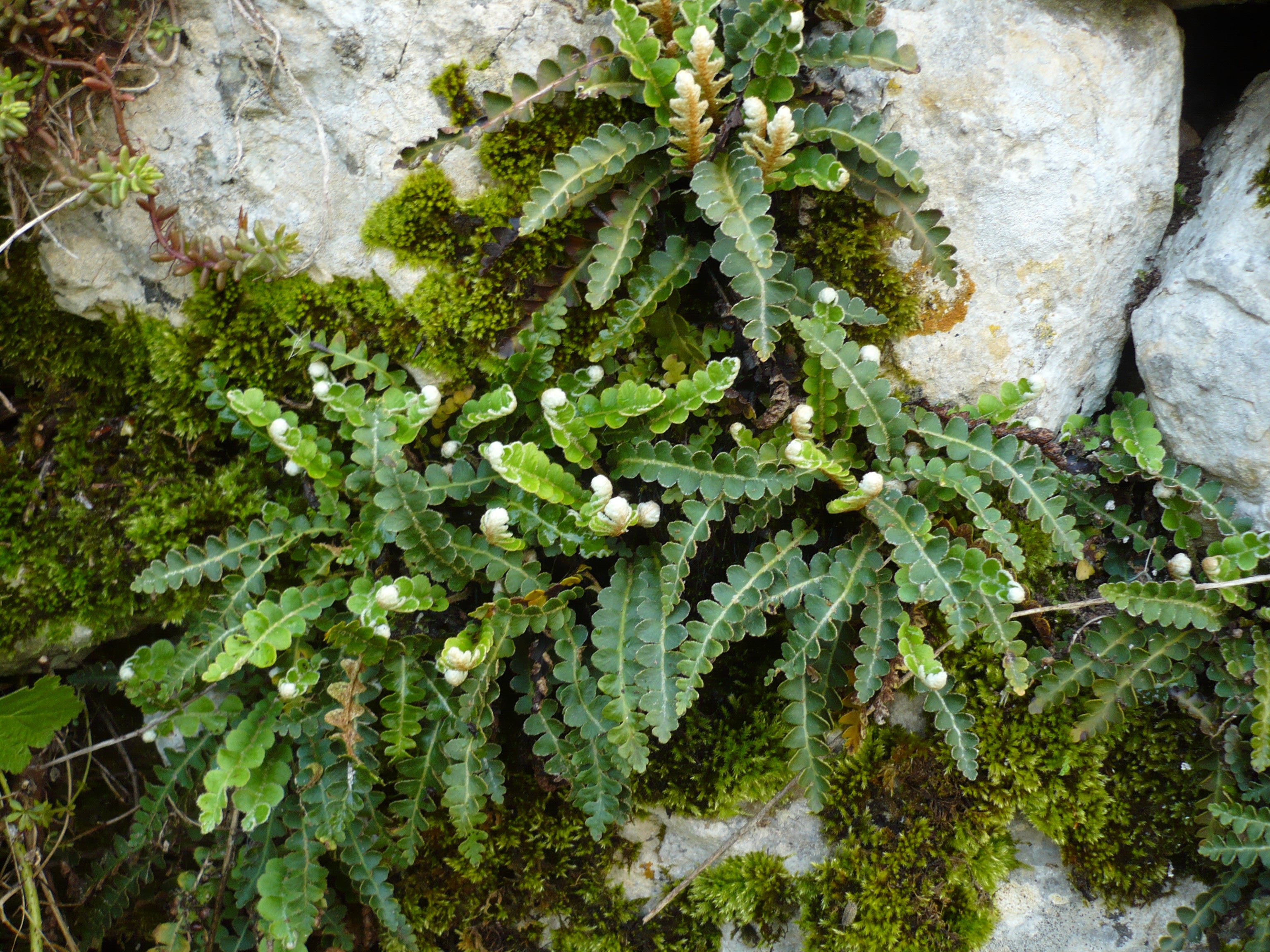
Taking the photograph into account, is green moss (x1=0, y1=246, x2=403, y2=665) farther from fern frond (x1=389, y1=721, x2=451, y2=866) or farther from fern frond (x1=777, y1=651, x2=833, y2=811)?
fern frond (x1=777, y1=651, x2=833, y2=811)

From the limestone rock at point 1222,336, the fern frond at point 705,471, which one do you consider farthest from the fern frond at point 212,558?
the limestone rock at point 1222,336

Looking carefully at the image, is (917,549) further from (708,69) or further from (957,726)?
(708,69)

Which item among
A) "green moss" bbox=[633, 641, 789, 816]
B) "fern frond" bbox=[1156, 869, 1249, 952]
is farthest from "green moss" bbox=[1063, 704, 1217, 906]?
"green moss" bbox=[633, 641, 789, 816]

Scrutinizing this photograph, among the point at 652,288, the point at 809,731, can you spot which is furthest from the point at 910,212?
the point at 809,731

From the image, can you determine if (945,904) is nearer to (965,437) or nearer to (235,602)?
(965,437)

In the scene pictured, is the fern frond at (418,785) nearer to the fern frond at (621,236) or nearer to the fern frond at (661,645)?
the fern frond at (661,645)

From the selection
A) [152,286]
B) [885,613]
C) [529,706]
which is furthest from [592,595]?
[152,286]

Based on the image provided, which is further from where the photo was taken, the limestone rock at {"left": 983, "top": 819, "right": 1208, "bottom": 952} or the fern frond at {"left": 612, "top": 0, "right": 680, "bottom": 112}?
the limestone rock at {"left": 983, "top": 819, "right": 1208, "bottom": 952}
